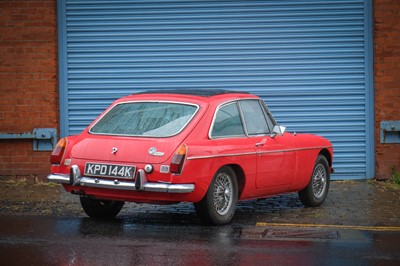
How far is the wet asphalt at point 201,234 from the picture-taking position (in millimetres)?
7527

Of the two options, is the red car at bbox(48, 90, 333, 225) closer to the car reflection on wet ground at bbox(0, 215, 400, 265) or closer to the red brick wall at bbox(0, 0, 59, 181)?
the car reflection on wet ground at bbox(0, 215, 400, 265)

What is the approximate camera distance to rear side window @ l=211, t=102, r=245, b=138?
9.96 m

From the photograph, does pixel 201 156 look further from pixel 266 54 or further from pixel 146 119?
pixel 266 54

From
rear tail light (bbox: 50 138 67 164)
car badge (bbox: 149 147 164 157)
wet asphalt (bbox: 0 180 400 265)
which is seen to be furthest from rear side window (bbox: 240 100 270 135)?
rear tail light (bbox: 50 138 67 164)

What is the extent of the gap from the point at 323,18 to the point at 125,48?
3305mm

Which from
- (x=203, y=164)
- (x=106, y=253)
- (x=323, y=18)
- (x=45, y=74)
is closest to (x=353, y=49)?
(x=323, y=18)

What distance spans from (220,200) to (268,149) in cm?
108

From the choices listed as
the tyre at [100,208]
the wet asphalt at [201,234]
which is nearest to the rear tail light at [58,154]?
the tyre at [100,208]

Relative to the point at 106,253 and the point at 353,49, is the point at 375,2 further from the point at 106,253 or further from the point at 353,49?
the point at 106,253

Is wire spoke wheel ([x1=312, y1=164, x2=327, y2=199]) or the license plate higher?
the license plate

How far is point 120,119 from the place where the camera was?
399 inches

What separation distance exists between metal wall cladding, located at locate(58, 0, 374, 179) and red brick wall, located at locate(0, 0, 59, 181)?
395 mm

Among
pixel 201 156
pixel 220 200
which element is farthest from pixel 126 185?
pixel 220 200

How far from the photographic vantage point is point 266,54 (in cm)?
1466
